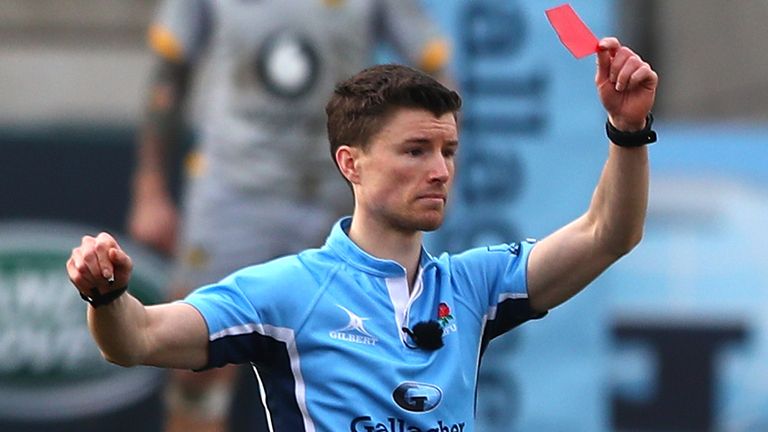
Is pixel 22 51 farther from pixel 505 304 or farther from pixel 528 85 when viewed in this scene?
pixel 505 304

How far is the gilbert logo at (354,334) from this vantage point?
12.1ft

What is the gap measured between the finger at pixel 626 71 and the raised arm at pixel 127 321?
99 cm

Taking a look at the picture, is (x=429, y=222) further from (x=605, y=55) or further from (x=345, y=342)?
(x=605, y=55)

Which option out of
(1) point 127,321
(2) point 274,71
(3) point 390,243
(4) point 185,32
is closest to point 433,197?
(3) point 390,243

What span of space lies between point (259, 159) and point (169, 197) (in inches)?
25.5

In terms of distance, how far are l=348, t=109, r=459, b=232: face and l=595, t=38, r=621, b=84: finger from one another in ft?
1.15

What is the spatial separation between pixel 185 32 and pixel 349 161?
148 inches

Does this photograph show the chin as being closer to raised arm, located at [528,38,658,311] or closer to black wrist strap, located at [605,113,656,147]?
raised arm, located at [528,38,658,311]

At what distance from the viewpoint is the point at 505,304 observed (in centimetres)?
389

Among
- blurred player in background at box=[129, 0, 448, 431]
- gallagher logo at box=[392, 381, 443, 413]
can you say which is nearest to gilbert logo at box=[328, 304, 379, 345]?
gallagher logo at box=[392, 381, 443, 413]

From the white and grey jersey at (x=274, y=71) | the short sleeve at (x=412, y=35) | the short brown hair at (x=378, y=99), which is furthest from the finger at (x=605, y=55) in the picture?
the short sleeve at (x=412, y=35)

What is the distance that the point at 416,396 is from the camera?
3.66 metres

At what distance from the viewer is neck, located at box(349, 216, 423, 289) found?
12.5 ft

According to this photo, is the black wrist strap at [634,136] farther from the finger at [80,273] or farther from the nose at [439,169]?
the finger at [80,273]
